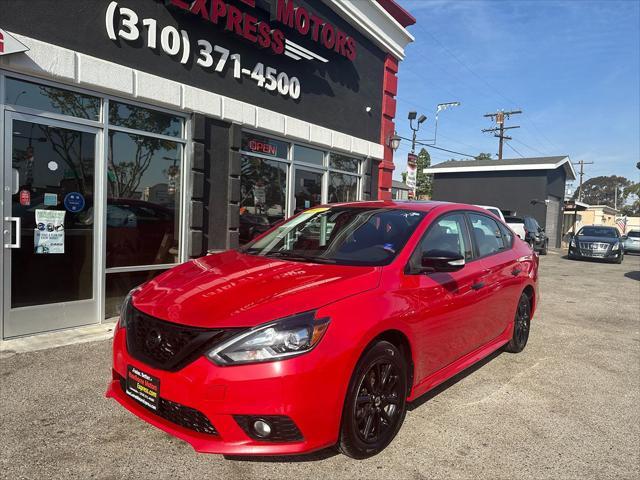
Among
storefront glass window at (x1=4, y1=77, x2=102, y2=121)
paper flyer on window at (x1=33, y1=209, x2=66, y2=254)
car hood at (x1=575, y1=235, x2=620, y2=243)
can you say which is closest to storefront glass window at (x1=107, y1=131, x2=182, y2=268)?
storefront glass window at (x1=4, y1=77, x2=102, y2=121)

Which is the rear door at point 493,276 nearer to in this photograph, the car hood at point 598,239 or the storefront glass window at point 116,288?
the storefront glass window at point 116,288

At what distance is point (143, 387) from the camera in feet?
8.43

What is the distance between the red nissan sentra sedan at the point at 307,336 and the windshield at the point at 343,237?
0.06ft

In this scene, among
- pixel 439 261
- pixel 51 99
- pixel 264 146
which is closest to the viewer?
pixel 439 261

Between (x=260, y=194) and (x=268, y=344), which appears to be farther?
(x=260, y=194)

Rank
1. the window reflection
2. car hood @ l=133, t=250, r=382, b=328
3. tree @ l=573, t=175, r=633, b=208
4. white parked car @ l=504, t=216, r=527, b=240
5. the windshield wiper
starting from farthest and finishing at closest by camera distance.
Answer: tree @ l=573, t=175, r=633, b=208
white parked car @ l=504, t=216, r=527, b=240
the window reflection
the windshield wiper
car hood @ l=133, t=250, r=382, b=328

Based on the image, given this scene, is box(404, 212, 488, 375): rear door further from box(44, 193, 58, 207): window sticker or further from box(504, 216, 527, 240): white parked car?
box(504, 216, 527, 240): white parked car

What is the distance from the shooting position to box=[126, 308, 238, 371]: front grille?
2365 mm

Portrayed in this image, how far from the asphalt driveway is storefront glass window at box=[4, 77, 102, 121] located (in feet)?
8.56

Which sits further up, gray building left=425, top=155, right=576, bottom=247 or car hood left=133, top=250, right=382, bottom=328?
gray building left=425, top=155, right=576, bottom=247

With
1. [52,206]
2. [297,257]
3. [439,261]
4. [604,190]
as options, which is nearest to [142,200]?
[52,206]

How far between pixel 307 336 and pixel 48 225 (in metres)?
4.06

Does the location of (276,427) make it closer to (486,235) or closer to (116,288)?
(486,235)

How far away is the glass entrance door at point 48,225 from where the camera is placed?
4820mm
